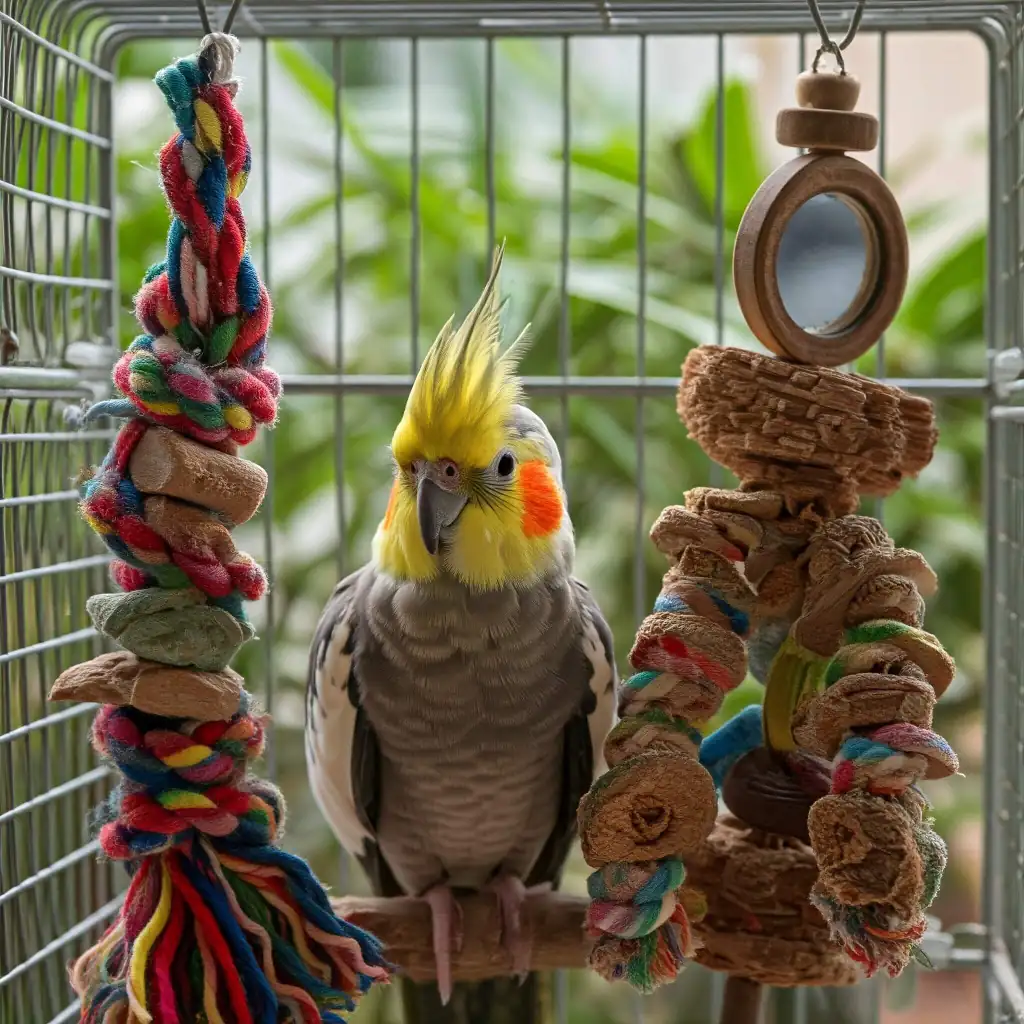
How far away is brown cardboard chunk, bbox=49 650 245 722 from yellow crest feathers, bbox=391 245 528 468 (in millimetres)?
222

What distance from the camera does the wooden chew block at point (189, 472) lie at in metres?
0.67

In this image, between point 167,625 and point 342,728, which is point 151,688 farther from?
point 342,728

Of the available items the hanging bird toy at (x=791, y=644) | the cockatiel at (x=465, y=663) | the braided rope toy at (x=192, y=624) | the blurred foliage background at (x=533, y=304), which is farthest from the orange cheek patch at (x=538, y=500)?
the blurred foliage background at (x=533, y=304)

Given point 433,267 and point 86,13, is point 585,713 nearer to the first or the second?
point 86,13

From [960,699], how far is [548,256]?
108 centimetres

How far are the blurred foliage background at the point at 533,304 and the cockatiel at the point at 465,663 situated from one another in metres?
1.07

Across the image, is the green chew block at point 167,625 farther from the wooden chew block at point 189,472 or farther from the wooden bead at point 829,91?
the wooden bead at point 829,91

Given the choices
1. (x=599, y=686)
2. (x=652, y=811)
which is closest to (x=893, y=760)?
(x=652, y=811)

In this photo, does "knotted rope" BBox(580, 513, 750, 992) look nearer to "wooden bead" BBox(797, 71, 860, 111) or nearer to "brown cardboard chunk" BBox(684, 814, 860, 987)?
"brown cardboard chunk" BBox(684, 814, 860, 987)

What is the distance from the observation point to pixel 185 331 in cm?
69

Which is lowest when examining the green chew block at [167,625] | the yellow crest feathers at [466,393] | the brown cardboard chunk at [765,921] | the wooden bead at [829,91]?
the brown cardboard chunk at [765,921]

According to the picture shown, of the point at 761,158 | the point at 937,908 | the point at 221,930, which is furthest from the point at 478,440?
the point at 937,908

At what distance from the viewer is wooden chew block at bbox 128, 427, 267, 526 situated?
26.3 inches

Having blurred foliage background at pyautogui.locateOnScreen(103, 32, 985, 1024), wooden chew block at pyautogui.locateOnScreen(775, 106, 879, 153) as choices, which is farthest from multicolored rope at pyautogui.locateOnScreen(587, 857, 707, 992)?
blurred foliage background at pyautogui.locateOnScreen(103, 32, 985, 1024)
